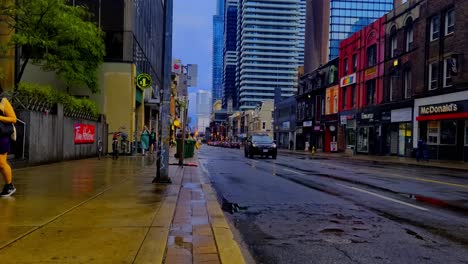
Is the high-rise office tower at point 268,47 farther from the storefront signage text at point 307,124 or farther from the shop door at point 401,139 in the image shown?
the shop door at point 401,139

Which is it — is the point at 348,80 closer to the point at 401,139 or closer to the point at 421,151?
the point at 401,139

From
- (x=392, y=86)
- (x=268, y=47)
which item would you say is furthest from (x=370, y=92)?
(x=268, y=47)

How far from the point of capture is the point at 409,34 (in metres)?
39.8

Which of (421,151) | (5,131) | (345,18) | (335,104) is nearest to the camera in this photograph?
(5,131)

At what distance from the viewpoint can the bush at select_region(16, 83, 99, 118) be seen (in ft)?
56.4

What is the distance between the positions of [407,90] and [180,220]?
118 feet

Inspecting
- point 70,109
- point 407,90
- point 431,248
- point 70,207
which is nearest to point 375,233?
point 431,248

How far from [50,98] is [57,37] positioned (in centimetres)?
396

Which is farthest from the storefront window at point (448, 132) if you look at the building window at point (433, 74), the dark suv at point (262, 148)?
the dark suv at point (262, 148)

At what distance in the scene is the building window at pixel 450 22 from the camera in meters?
32.9

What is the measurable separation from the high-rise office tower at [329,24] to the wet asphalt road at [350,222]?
9064 centimetres

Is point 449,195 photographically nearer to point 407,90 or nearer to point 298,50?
point 407,90

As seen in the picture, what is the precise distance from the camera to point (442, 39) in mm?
33812

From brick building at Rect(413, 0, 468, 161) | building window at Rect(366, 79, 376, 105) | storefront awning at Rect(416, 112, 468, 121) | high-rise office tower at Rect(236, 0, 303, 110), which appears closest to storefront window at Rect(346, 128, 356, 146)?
building window at Rect(366, 79, 376, 105)
